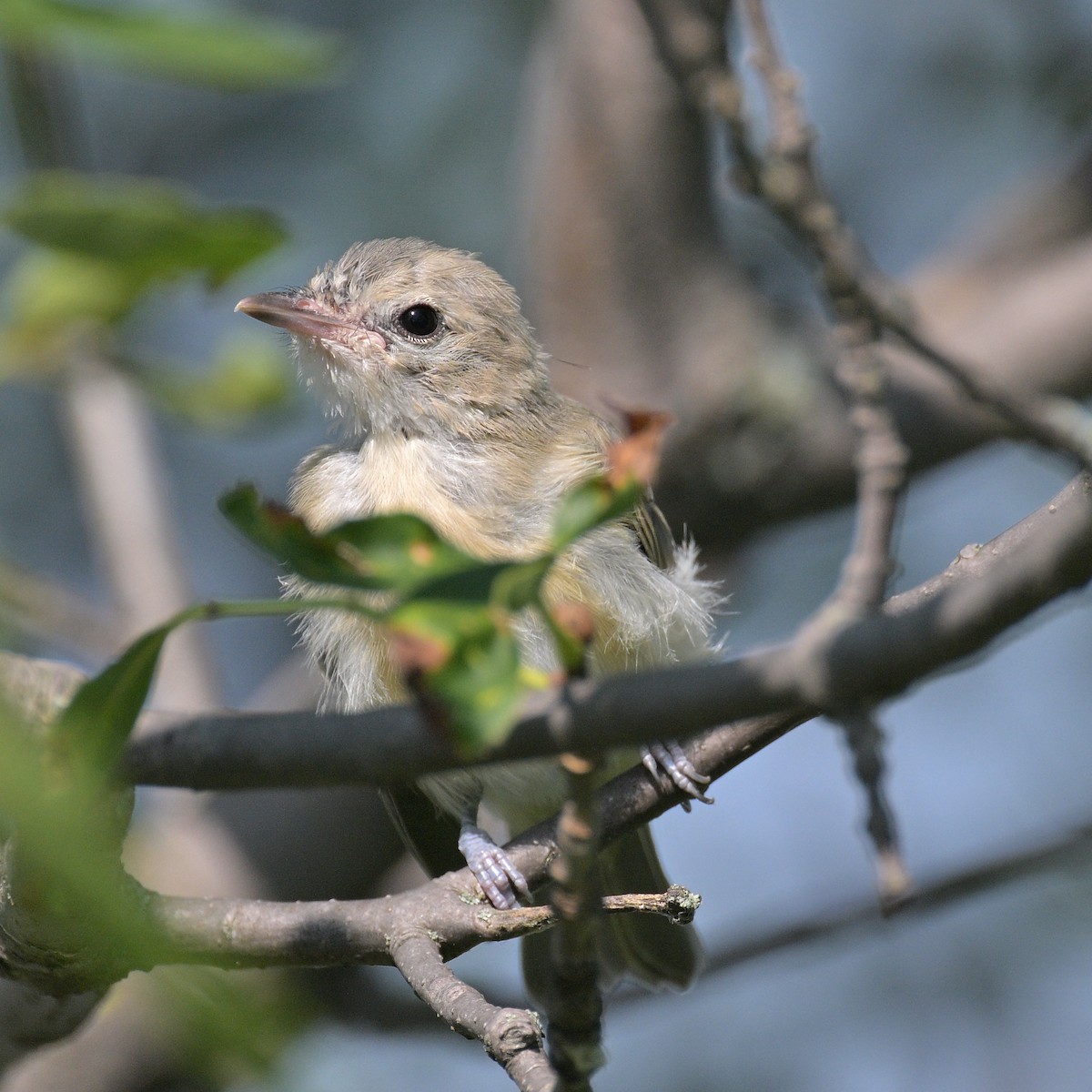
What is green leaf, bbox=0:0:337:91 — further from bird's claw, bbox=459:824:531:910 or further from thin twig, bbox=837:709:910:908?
bird's claw, bbox=459:824:531:910

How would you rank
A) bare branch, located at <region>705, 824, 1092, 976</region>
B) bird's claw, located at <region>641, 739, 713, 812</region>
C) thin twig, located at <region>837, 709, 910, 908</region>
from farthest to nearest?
bare branch, located at <region>705, 824, 1092, 976</region> < bird's claw, located at <region>641, 739, 713, 812</region> < thin twig, located at <region>837, 709, 910, 908</region>

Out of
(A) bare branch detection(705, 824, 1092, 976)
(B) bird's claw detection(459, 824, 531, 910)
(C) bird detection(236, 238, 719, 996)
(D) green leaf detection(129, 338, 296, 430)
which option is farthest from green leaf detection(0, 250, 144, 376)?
(A) bare branch detection(705, 824, 1092, 976)

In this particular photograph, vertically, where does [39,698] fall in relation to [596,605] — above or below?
above

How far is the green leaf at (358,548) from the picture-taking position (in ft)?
4.34

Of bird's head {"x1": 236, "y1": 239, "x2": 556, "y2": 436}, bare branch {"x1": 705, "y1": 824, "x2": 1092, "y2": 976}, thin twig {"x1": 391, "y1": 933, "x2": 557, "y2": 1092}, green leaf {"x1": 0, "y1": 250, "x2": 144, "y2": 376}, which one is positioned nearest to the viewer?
thin twig {"x1": 391, "y1": 933, "x2": 557, "y2": 1092}

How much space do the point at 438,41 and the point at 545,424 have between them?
455 cm

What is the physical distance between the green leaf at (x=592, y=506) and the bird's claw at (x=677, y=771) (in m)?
1.13

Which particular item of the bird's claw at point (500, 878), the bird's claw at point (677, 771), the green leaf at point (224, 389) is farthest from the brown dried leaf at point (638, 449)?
the green leaf at point (224, 389)

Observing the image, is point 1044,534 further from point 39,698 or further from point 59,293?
point 59,293

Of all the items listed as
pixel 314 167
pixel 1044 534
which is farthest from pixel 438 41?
pixel 1044 534

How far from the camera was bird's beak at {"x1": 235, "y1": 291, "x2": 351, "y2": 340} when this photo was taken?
4539 mm

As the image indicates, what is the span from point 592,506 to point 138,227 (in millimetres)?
857

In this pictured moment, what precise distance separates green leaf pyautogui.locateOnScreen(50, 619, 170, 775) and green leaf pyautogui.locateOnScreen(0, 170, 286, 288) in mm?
718

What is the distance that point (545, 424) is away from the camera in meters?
4.51
